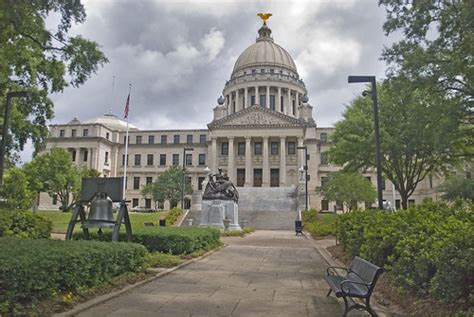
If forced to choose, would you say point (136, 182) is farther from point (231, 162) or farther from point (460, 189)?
point (460, 189)

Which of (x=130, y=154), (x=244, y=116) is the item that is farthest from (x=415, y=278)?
(x=130, y=154)

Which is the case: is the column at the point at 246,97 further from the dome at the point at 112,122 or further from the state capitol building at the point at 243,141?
the dome at the point at 112,122

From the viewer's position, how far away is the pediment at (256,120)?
6906cm

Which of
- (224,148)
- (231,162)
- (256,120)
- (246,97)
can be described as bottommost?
(231,162)

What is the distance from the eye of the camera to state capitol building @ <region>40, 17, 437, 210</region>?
227 feet

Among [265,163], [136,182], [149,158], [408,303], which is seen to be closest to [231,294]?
[408,303]

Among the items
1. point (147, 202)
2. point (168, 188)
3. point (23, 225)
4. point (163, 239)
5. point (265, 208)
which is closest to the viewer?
point (163, 239)

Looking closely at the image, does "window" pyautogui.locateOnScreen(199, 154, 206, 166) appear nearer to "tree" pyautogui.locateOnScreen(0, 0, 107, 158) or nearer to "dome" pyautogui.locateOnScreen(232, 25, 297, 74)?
"dome" pyautogui.locateOnScreen(232, 25, 297, 74)

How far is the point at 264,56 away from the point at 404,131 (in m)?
64.9

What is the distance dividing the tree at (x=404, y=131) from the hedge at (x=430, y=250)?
10614 mm

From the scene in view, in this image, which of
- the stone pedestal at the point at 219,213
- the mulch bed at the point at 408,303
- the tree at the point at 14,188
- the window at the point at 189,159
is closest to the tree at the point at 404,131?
the stone pedestal at the point at 219,213

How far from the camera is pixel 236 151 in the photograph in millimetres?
71750

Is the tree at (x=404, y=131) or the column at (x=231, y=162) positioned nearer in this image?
the tree at (x=404, y=131)

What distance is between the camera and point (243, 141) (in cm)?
7175
